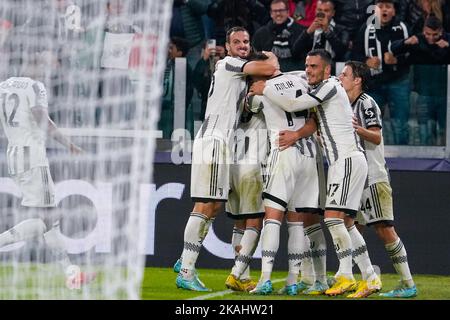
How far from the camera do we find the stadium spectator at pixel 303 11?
14.5 metres

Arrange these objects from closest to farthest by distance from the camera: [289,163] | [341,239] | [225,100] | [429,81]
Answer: [341,239], [289,163], [225,100], [429,81]

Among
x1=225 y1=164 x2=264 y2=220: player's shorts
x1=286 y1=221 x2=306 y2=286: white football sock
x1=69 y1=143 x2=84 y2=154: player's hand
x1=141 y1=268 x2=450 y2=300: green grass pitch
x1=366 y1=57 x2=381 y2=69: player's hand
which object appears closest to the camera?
x1=141 y1=268 x2=450 y2=300: green grass pitch

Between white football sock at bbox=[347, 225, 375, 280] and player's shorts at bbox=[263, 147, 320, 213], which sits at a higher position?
player's shorts at bbox=[263, 147, 320, 213]

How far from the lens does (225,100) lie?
11.4m

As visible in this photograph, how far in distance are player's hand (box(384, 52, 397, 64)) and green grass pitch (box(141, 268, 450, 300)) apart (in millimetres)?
2430

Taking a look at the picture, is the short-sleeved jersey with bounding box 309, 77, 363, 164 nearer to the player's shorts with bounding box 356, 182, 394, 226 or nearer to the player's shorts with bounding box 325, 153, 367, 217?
the player's shorts with bounding box 325, 153, 367, 217

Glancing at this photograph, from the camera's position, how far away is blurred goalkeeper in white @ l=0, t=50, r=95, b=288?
37.2 feet

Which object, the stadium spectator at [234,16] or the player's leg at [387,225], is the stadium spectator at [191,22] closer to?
the stadium spectator at [234,16]

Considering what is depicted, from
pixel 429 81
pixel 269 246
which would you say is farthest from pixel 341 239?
pixel 429 81

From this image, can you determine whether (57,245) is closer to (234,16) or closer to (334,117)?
(334,117)

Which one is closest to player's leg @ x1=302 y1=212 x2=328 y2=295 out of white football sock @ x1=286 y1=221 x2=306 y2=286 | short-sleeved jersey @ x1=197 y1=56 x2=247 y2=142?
white football sock @ x1=286 y1=221 x2=306 y2=286

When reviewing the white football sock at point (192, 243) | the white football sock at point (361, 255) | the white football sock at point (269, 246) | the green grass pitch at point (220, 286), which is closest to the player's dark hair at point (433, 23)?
the green grass pitch at point (220, 286)

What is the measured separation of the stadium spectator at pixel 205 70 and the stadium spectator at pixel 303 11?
1.12 metres

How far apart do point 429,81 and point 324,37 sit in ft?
4.28
